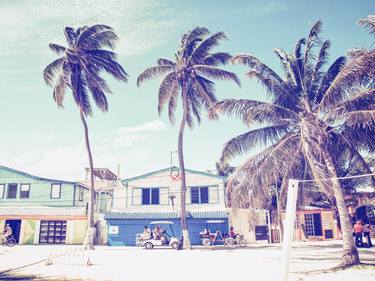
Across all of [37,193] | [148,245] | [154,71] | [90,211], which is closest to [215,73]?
[154,71]

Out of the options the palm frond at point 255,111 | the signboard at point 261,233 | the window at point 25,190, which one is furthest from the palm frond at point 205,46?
the window at point 25,190

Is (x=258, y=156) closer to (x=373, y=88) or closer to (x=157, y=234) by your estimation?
(x=373, y=88)

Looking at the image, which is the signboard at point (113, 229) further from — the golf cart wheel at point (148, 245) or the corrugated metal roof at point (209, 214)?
the corrugated metal roof at point (209, 214)

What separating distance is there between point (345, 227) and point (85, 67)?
2103 centimetres

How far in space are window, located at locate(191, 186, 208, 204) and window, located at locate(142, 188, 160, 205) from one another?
3389mm

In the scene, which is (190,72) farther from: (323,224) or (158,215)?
(323,224)

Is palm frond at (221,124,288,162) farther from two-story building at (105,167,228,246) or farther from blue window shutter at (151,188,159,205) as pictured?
blue window shutter at (151,188,159,205)

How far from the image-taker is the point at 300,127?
45.5 ft

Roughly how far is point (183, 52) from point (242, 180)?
14.7 meters

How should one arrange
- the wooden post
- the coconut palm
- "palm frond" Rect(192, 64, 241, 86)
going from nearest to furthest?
the wooden post, the coconut palm, "palm frond" Rect(192, 64, 241, 86)

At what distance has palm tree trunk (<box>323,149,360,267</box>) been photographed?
12.5 metres

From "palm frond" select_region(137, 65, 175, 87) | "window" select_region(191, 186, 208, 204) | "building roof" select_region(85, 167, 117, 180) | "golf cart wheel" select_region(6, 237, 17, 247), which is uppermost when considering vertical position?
"palm frond" select_region(137, 65, 175, 87)

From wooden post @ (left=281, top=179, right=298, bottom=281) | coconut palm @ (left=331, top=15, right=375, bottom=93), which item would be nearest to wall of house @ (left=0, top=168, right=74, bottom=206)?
coconut palm @ (left=331, top=15, right=375, bottom=93)

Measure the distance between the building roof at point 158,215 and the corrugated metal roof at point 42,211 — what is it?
4.14m
